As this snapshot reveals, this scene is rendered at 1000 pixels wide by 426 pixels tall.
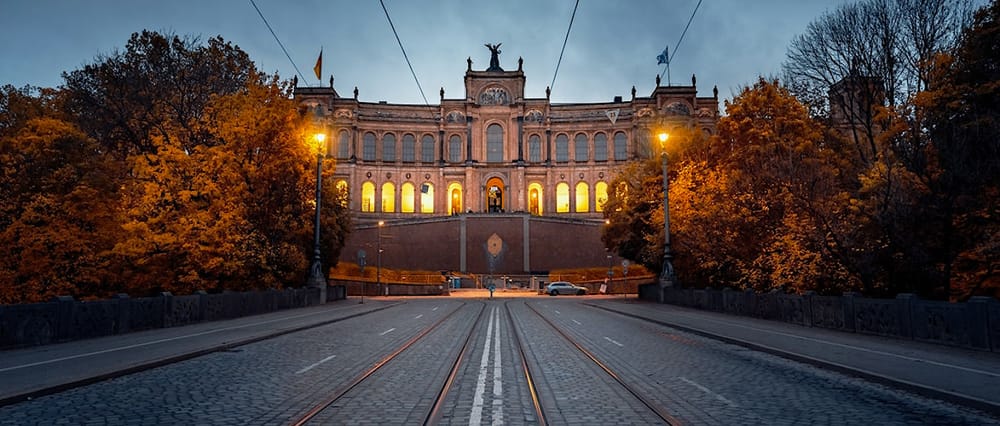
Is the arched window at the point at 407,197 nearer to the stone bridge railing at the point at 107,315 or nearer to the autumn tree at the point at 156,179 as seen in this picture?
the autumn tree at the point at 156,179

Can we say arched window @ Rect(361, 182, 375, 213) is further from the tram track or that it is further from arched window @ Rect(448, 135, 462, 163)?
the tram track

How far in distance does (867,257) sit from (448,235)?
55.7 metres

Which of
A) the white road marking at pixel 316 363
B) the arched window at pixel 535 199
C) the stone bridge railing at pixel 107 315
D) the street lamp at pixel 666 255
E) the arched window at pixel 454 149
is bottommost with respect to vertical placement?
the white road marking at pixel 316 363

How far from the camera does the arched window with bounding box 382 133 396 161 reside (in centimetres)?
8800

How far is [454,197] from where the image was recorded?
8788cm

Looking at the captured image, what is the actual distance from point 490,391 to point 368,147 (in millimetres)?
81628

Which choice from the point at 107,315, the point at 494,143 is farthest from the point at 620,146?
the point at 107,315

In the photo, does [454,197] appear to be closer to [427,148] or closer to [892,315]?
[427,148]

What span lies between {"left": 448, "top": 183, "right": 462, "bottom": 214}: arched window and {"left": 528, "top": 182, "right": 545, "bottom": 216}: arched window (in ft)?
31.3

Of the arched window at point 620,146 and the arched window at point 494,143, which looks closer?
the arched window at point 620,146

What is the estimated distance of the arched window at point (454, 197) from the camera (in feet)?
286

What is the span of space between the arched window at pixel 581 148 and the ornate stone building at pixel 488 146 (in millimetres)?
138

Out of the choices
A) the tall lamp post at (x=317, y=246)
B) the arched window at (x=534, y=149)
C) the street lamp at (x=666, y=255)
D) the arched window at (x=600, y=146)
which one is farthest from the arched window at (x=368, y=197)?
the street lamp at (x=666, y=255)

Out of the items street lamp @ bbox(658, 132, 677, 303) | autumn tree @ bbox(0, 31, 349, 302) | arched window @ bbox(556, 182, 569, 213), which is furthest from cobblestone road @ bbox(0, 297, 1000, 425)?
arched window @ bbox(556, 182, 569, 213)
